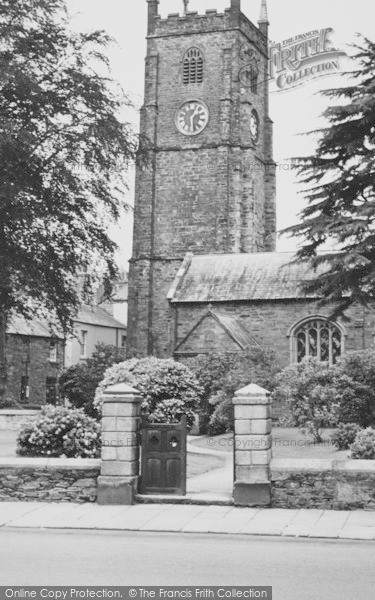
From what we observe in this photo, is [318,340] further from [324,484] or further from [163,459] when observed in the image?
[324,484]

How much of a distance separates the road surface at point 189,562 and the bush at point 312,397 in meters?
13.6

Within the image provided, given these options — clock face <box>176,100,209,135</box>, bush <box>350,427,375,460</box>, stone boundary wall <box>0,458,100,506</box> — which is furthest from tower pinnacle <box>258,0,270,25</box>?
stone boundary wall <box>0,458,100,506</box>

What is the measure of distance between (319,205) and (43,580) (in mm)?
17820

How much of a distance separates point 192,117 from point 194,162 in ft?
9.86

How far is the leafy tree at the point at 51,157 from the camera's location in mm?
27109

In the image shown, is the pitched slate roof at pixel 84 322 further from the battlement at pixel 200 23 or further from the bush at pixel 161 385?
the bush at pixel 161 385

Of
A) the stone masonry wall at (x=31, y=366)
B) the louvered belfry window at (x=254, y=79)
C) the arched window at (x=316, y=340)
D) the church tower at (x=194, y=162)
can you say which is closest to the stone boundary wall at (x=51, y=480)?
the arched window at (x=316, y=340)

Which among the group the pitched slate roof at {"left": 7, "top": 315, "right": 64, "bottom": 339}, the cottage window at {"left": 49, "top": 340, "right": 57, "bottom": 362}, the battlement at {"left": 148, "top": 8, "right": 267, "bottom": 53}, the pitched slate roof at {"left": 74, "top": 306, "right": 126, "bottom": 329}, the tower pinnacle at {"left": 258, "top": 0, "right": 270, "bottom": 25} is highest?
the tower pinnacle at {"left": 258, "top": 0, "right": 270, "bottom": 25}

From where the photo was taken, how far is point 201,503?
1459 centimetres

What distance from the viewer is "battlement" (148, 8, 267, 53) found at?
5612cm

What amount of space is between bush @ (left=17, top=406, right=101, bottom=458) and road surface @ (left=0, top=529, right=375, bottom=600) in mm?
4656

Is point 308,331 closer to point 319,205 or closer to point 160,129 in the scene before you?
point 319,205

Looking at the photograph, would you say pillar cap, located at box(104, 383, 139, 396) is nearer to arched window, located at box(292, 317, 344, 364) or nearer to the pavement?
the pavement

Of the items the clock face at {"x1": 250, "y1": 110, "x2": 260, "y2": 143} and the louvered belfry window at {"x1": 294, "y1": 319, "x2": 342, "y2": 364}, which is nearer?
the louvered belfry window at {"x1": 294, "y1": 319, "x2": 342, "y2": 364}
